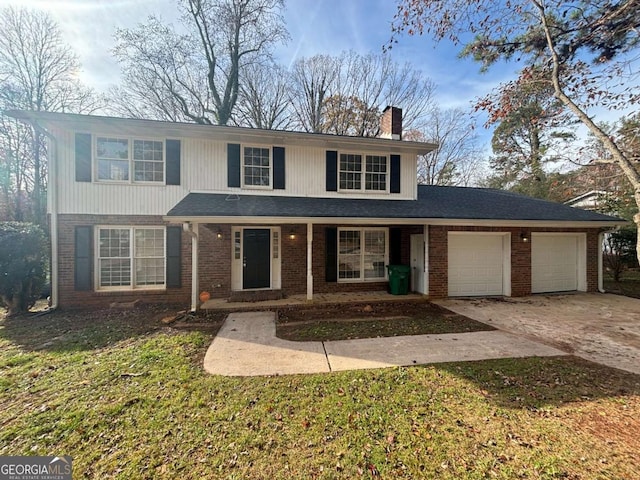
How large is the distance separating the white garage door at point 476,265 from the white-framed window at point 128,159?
9435mm

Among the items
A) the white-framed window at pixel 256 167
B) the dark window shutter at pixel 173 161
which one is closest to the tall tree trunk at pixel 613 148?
the white-framed window at pixel 256 167

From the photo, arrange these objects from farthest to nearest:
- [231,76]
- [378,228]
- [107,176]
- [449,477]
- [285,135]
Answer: [231,76] → [378,228] → [285,135] → [107,176] → [449,477]

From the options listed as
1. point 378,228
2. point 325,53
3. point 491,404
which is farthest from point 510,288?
point 325,53

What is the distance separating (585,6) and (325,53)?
14671 mm

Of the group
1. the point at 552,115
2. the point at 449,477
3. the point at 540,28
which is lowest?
the point at 449,477

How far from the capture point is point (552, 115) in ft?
21.4

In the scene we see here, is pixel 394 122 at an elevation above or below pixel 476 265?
above

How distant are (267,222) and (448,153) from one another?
18693 mm

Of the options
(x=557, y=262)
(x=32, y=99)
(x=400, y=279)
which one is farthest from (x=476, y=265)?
(x=32, y=99)

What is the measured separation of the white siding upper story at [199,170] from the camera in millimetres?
7547

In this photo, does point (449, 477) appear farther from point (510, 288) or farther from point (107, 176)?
point (107, 176)

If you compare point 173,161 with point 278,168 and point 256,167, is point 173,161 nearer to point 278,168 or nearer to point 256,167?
point 256,167

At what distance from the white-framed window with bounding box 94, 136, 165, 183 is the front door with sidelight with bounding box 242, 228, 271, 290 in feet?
10.1

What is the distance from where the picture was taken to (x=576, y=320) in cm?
644
